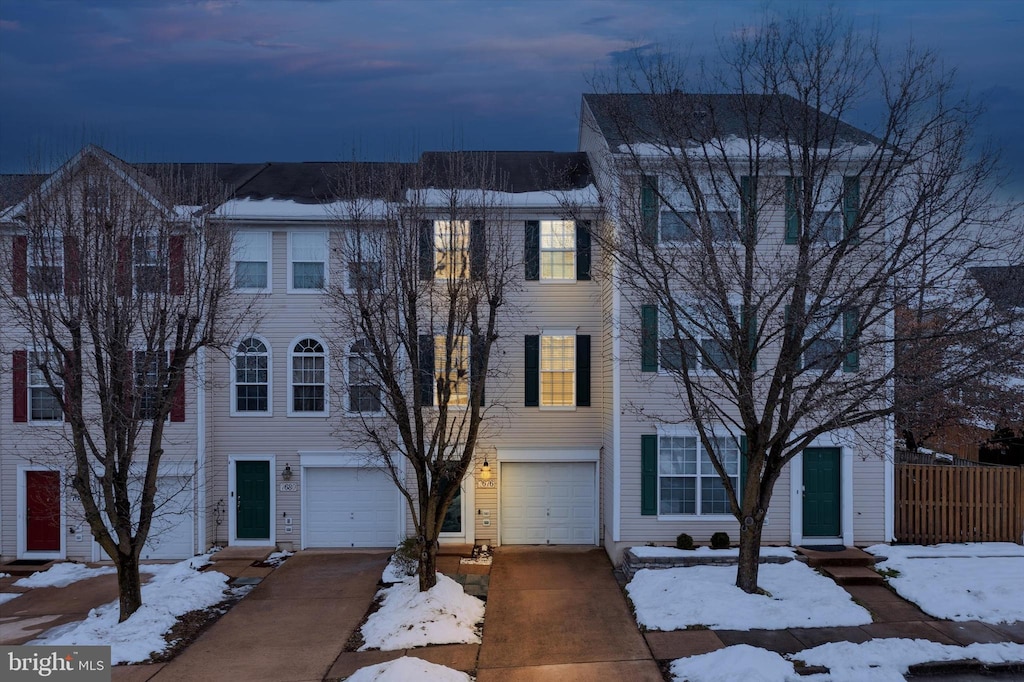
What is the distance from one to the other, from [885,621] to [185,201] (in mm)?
14129

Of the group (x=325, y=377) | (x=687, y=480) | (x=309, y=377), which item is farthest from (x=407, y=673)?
(x=309, y=377)

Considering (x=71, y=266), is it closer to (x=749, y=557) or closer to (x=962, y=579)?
(x=749, y=557)

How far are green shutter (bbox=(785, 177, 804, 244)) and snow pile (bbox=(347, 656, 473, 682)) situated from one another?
7.70 m

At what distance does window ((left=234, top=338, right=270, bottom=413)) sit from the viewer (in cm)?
1591

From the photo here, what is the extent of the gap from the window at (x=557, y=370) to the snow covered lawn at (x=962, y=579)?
22.0ft

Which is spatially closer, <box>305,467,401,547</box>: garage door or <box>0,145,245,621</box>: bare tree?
<box>0,145,245,621</box>: bare tree

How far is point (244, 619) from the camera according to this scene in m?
11.7

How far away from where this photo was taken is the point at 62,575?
14523mm

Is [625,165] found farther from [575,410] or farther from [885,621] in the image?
[885,621]

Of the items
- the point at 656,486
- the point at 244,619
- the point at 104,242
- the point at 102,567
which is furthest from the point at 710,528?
the point at 102,567

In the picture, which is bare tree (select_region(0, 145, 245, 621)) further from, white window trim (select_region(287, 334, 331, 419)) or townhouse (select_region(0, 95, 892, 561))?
white window trim (select_region(287, 334, 331, 419))

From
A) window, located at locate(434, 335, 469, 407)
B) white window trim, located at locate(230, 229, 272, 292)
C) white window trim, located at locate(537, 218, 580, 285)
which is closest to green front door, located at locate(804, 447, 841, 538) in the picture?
white window trim, located at locate(537, 218, 580, 285)

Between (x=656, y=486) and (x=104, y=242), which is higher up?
(x=104, y=242)

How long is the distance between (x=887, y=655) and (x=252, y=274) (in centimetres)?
1361
